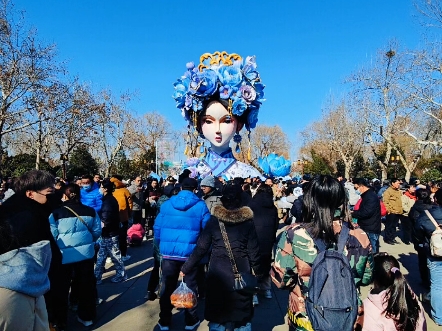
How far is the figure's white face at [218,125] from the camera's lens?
11461 millimetres

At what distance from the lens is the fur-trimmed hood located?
135 inches

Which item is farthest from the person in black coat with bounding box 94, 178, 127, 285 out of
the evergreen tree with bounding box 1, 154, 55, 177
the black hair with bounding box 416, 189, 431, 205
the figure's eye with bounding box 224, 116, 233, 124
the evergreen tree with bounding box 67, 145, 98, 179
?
the evergreen tree with bounding box 67, 145, 98, 179

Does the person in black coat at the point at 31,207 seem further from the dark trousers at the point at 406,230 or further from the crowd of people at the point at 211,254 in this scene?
the dark trousers at the point at 406,230

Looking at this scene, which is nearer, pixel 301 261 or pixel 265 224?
pixel 301 261

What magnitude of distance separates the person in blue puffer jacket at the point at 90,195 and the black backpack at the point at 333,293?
16.3 feet

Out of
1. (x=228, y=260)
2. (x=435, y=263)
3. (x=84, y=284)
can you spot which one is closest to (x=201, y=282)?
(x=84, y=284)

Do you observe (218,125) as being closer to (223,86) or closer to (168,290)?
(223,86)

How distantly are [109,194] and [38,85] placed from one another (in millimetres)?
14248

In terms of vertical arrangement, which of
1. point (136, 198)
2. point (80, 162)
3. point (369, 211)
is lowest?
point (80, 162)

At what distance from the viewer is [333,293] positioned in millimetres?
2266

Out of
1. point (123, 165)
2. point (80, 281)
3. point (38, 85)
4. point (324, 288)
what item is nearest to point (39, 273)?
point (324, 288)

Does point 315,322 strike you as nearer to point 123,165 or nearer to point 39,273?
point 39,273

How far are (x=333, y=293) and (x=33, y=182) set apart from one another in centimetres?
275

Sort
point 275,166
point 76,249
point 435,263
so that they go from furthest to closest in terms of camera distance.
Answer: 1. point 275,166
2. point 435,263
3. point 76,249
